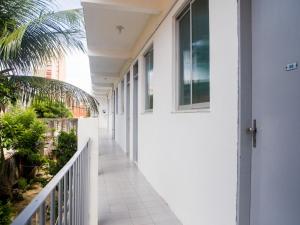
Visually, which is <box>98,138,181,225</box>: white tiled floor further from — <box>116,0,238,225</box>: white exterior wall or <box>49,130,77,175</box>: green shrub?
<box>49,130,77,175</box>: green shrub

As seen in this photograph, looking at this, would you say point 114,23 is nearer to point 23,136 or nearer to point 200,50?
point 200,50

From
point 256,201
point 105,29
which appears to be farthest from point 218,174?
point 105,29

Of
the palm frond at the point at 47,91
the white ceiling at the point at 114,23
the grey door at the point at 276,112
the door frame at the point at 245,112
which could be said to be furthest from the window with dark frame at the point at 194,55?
the palm frond at the point at 47,91

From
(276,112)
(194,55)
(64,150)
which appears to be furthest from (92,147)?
(64,150)

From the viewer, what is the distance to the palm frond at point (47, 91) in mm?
3869

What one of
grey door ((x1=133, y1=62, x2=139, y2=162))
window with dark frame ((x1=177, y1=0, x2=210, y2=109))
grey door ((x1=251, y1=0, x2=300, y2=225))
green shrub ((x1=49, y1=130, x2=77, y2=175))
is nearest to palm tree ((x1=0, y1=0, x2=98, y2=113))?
green shrub ((x1=49, y1=130, x2=77, y2=175))

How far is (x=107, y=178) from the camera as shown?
469cm

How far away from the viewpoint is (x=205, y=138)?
7.25 feet

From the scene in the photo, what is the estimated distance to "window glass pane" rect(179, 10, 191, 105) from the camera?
2.81m

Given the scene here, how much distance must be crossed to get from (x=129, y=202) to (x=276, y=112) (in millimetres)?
2566

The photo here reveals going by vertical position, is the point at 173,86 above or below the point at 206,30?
below

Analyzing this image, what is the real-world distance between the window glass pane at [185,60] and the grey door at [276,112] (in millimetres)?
1202

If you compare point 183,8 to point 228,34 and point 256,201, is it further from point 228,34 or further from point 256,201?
point 256,201

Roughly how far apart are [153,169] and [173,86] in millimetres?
1638
